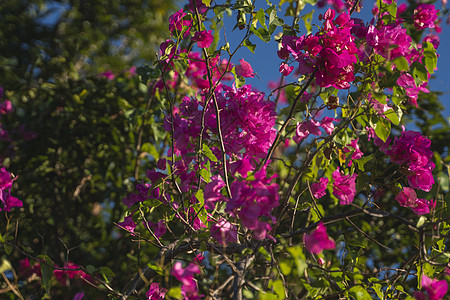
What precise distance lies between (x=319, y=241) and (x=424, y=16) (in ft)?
2.32

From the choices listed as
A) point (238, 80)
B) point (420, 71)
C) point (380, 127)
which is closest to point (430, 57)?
point (420, 71)

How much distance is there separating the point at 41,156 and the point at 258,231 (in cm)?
185

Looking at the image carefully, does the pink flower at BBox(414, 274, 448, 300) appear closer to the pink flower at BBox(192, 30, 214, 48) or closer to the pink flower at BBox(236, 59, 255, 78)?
the pink flower at BBox(236, 59, 255, 78)

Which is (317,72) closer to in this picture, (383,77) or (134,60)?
(383,77)

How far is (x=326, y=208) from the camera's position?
2.26 metres

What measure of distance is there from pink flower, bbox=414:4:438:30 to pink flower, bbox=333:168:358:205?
Answer: 1.40ft

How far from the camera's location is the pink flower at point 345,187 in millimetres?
1219

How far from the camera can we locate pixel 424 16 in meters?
1.12

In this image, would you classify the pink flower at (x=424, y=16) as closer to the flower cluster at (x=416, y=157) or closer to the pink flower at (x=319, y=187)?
the flower cluster at (x=416, y=157)

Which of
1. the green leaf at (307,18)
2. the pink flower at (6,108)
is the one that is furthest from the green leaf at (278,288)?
the pink flower at (6,108)

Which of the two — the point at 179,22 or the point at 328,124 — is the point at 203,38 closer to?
the point at 179,22

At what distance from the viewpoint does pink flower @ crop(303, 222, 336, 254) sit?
75 cm

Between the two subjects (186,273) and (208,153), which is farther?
(208,153)

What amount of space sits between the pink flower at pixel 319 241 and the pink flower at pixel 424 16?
2.22 feet
